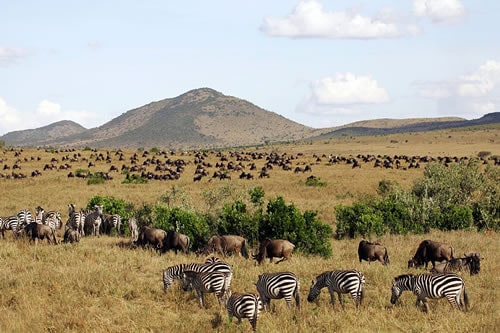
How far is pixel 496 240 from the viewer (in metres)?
24.6

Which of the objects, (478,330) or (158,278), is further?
(158,278)

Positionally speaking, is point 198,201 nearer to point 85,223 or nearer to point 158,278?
point 85,223

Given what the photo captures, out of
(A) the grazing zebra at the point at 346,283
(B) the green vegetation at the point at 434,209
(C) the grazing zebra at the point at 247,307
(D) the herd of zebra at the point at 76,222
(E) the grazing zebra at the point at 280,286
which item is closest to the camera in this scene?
(C) the grazing zebra at the point at 247,307

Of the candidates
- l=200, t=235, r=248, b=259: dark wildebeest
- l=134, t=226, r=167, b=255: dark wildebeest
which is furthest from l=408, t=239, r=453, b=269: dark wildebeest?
l=134, t=226, r=167, b=255: dark wildebeest

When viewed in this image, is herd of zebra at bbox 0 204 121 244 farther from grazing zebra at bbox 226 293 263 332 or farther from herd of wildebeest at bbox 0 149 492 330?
grazing zebra at bbox 226 293 263 332

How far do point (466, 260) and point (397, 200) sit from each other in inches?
543

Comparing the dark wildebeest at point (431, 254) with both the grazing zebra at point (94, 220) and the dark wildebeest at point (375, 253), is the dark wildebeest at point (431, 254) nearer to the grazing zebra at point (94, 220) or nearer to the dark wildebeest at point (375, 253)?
the dark wildebeest at point (375, 253)

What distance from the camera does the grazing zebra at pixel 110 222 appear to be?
90.2 feet

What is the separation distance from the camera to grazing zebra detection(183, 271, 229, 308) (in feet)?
44.2

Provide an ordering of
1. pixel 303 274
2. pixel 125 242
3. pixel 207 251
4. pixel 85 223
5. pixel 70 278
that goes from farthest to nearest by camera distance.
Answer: pixel 85 223
pixel 125 242
pixel 207 251
pixel 303 274
pixel 70 278

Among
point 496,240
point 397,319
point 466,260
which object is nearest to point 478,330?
point 397,319

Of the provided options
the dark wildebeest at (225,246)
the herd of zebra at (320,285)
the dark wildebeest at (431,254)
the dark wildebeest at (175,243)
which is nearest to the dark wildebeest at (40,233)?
the dark wildebeest at (175,243)

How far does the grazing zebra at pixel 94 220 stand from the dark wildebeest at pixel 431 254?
16122mm

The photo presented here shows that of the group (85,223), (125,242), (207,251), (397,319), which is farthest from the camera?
(85,223)
